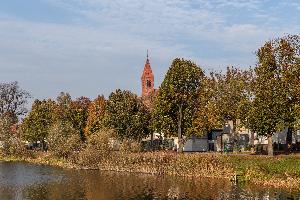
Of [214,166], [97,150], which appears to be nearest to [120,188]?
[214,166]

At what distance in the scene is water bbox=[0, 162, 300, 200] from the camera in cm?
5206

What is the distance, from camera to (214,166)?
6981 cm

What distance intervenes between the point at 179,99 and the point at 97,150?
60.3 ft

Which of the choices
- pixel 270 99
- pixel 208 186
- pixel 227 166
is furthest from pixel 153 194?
pixel 270 99

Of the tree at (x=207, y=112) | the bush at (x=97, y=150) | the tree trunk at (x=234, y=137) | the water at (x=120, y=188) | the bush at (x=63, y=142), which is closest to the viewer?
the water at (x=120, y=188)

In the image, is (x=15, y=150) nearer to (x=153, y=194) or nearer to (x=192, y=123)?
(x=192, y=123)

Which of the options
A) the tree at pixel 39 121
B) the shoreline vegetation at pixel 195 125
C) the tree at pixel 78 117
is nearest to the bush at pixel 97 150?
the shoreline vegetation at pixel 195 125

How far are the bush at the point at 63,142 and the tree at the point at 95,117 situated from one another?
33.9 feet

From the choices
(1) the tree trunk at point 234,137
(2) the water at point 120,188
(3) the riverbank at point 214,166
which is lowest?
(2) the water at point 120,188

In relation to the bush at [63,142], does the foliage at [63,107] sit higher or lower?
higher

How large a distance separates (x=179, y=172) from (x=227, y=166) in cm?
781

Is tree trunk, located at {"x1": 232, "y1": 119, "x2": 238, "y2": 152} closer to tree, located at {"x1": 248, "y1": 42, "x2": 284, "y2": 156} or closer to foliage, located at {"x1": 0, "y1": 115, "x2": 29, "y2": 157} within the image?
tree, located at {"x1": 248, "y1": 42, "x2": 284, "y2": 156}

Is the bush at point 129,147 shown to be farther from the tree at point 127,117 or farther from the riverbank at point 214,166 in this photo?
the tree at point 127,117

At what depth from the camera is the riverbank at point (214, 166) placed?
62.2 m
